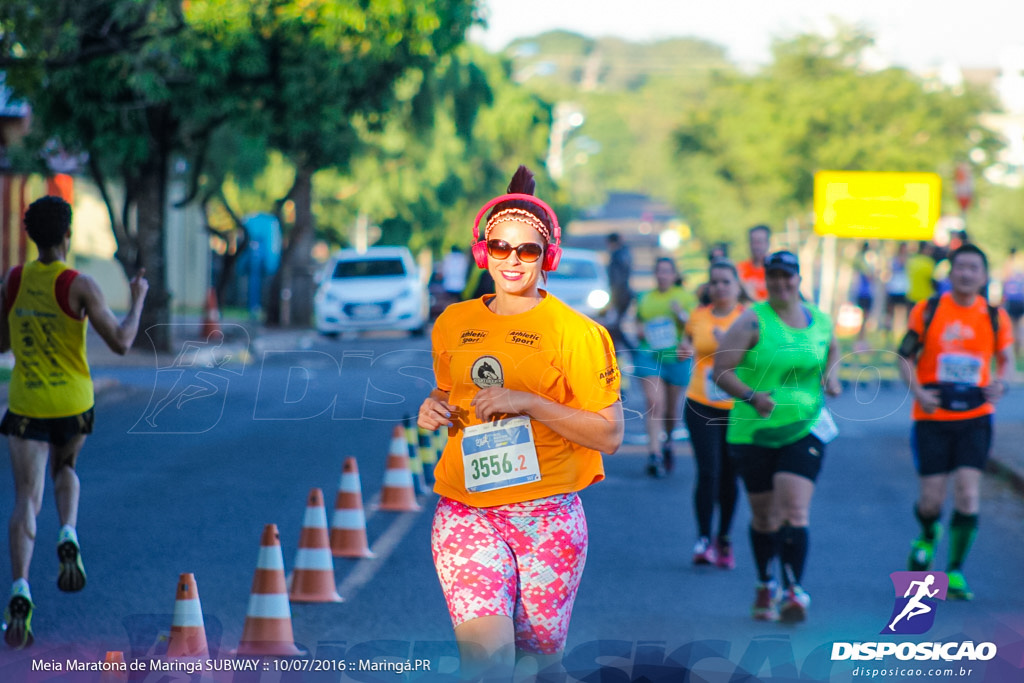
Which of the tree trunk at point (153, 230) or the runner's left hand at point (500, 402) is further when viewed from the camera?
the tree trunk at point (153, 230)

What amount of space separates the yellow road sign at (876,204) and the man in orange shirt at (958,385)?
19.1 meters

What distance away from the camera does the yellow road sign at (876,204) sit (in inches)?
1087

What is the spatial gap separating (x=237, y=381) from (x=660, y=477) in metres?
10.1

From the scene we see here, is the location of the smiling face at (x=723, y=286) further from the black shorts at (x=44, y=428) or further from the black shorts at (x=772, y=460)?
the black shorts at (x=44, y=428)

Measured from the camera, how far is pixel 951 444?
8008 mm

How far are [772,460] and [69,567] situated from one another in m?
3.39

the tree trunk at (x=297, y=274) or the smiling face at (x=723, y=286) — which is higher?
the smiling face at (x=723, y=286)

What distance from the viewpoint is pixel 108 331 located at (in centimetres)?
659

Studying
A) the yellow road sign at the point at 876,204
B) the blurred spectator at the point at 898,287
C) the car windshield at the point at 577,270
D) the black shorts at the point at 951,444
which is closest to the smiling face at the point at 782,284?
the black shorts at the point at 951,444

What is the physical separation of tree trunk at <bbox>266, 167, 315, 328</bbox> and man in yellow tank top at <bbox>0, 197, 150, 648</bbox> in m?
24.7

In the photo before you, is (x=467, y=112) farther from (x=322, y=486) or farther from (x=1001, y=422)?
(x=322, y=486)

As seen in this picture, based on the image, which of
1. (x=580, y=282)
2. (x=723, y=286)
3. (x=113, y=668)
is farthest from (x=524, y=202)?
(x=580, y=282)

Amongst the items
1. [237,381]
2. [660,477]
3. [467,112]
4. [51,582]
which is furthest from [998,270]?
[51,582]

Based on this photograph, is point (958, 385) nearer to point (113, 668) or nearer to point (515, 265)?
point (515, 265)
